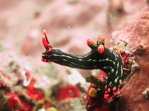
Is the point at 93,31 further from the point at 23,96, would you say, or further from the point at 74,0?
the point at 23,96

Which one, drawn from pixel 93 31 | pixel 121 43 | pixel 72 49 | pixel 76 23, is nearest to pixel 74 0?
pixel 76 23

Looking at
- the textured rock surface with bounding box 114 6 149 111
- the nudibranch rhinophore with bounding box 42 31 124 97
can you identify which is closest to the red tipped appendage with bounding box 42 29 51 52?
the nudibranch rhinophore with bounding box 42 31 124 97

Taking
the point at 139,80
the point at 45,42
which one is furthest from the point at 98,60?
the point at 45,42

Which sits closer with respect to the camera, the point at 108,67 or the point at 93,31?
the point at 108,67

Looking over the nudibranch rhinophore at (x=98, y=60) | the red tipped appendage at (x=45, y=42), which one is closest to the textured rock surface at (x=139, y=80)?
the nudibranch rhinophore at (x=98, y=60)

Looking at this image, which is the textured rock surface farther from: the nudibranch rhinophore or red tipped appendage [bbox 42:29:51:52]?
red tipped appendage [bbox 42:29:51:52]

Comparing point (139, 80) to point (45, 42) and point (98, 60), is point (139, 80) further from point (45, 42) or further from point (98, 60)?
point (45, 42)
